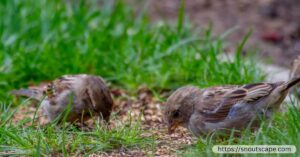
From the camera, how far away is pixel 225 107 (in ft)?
21.0

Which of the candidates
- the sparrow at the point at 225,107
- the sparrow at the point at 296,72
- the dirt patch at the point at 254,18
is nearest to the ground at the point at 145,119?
the sparrow at the point at 225,107

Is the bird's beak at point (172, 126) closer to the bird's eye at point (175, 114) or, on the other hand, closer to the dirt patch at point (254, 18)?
the bird's eye at point (175, 114)

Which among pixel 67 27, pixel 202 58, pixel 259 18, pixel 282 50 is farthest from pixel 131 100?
pixel 259 18

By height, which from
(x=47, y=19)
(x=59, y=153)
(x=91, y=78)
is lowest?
(x=59, y=153)

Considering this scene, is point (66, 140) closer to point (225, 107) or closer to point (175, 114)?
point (175, 114)

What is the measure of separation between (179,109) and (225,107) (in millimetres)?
417

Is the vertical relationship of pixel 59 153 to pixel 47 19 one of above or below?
below

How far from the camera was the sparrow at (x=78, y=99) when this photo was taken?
704 centimetres

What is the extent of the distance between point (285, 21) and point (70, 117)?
5710 millimetres

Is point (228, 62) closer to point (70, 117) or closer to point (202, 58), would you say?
point (202, 58)

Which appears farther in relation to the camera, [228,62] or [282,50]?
[282,50]

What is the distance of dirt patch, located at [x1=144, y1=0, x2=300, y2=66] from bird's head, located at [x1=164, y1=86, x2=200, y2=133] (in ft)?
13.7

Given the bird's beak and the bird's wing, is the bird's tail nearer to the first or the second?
the bird's beak

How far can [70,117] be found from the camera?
7.10 metres
